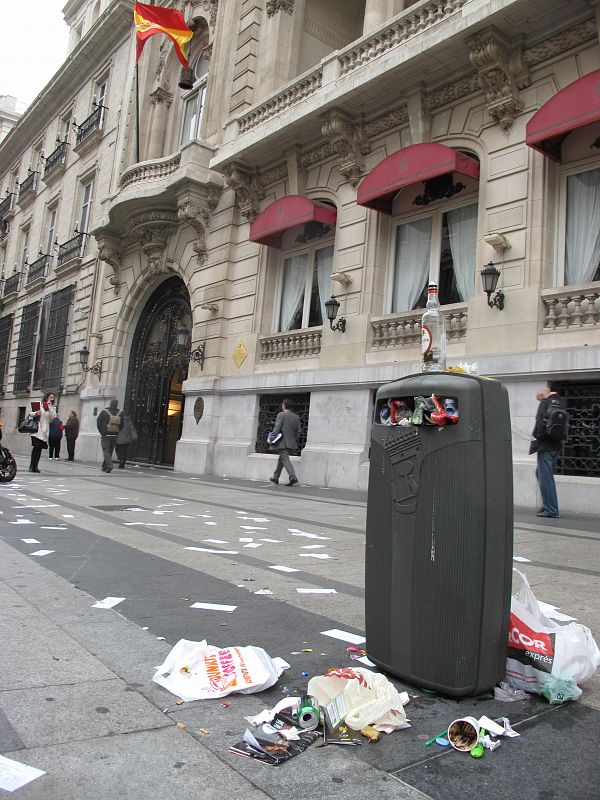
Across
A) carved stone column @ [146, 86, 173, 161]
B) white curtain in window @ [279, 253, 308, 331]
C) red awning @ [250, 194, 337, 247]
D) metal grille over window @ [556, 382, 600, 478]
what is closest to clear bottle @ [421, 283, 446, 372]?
metal grille over window @ [556, 382, 600, 478]

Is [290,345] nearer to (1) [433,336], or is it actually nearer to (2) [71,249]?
(1) [433,336]

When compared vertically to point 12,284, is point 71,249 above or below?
below

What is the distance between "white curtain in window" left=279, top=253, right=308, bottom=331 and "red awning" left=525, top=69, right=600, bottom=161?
6951 millimetres

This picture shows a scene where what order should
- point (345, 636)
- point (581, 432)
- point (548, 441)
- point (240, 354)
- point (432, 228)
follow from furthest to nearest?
point (240, 354) → point (432, 228) → point (581, 432) → point (548, 441) → point (345, 636)

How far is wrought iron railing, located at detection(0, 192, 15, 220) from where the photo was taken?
37719mm

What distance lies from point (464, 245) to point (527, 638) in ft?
35.3

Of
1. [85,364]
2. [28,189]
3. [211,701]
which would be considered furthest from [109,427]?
[28,189]

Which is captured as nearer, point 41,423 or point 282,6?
point 41,423

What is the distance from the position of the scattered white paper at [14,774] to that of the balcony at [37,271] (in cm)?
3135

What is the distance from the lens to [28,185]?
114 feet

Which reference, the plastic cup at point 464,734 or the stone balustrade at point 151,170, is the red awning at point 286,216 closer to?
the stone balustrade at point 151,170

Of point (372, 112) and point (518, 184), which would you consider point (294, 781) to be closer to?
point (518, 184)

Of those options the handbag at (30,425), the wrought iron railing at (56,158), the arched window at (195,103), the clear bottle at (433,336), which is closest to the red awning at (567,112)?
the clear bottle at (433,336)

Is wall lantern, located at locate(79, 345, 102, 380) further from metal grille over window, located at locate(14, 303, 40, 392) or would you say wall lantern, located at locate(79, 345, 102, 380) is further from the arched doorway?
metal grille over window, located at locate(14, 303, 40, 392)
